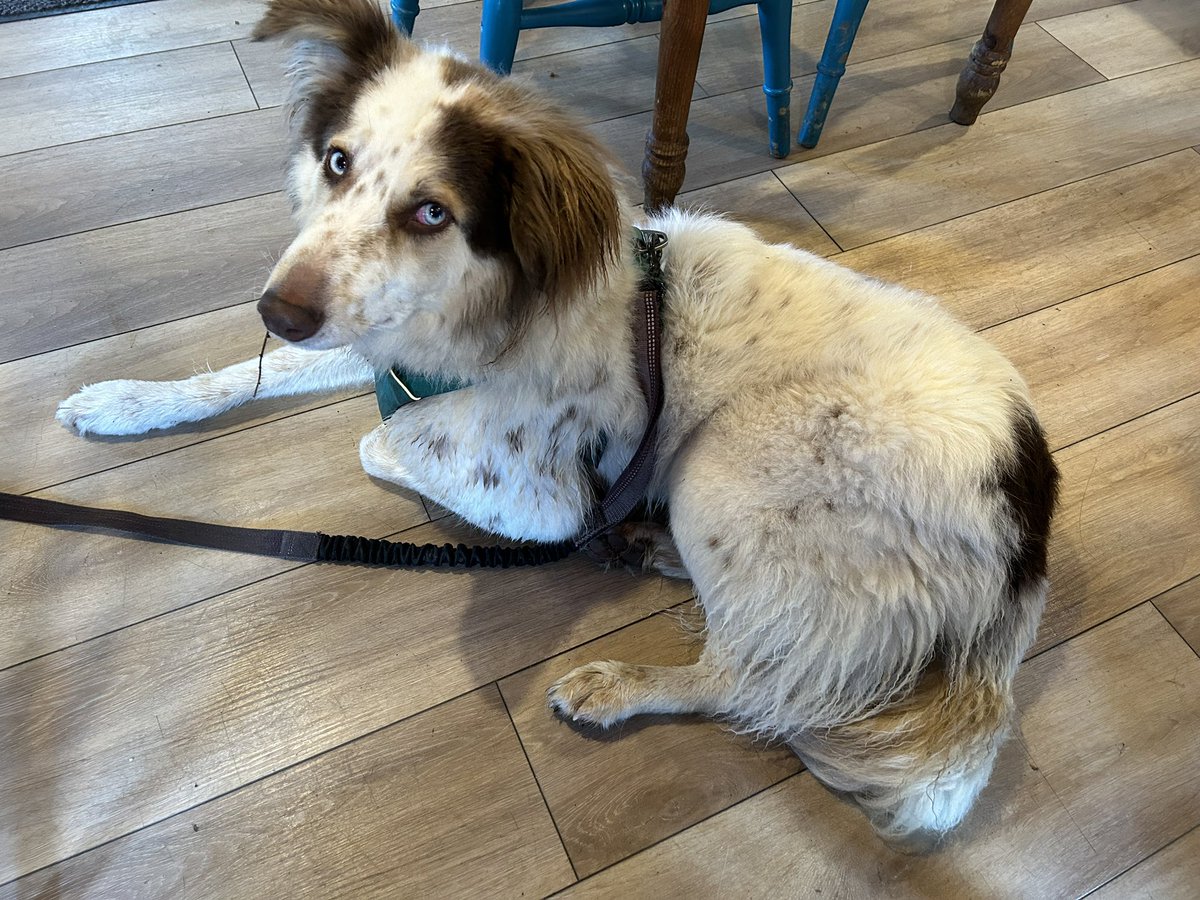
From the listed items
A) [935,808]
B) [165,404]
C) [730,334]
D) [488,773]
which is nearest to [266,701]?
[488,773]

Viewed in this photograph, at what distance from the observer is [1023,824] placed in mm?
1403

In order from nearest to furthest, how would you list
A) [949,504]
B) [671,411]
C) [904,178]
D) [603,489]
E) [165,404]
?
[949,504], [671,411], [603,489], [165,404], [904,178]

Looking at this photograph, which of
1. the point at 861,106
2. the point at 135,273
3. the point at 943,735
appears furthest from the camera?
the point at 861,106

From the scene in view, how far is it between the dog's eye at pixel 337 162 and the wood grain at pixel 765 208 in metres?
1.26

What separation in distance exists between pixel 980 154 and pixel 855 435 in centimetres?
167

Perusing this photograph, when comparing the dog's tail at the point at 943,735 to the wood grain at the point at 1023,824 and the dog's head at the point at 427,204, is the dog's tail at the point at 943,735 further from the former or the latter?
the dog's head at the point at 427,204

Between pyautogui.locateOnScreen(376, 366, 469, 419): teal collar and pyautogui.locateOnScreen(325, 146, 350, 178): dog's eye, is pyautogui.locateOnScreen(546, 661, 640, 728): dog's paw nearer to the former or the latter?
pyautogui.locateOnScreen(376, 366, 469, 419): teal collar

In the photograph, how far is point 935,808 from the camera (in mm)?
1279

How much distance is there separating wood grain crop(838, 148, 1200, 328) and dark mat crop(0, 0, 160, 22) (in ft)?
8.12

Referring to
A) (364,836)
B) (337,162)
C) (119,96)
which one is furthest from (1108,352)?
(119,96)

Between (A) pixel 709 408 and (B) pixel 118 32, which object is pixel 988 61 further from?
(B) pixel 118 32

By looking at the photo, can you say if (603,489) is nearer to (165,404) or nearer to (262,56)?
(165,404)

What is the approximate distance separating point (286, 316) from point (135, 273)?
1.24 metres

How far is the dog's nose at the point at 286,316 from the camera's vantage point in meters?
1.01
